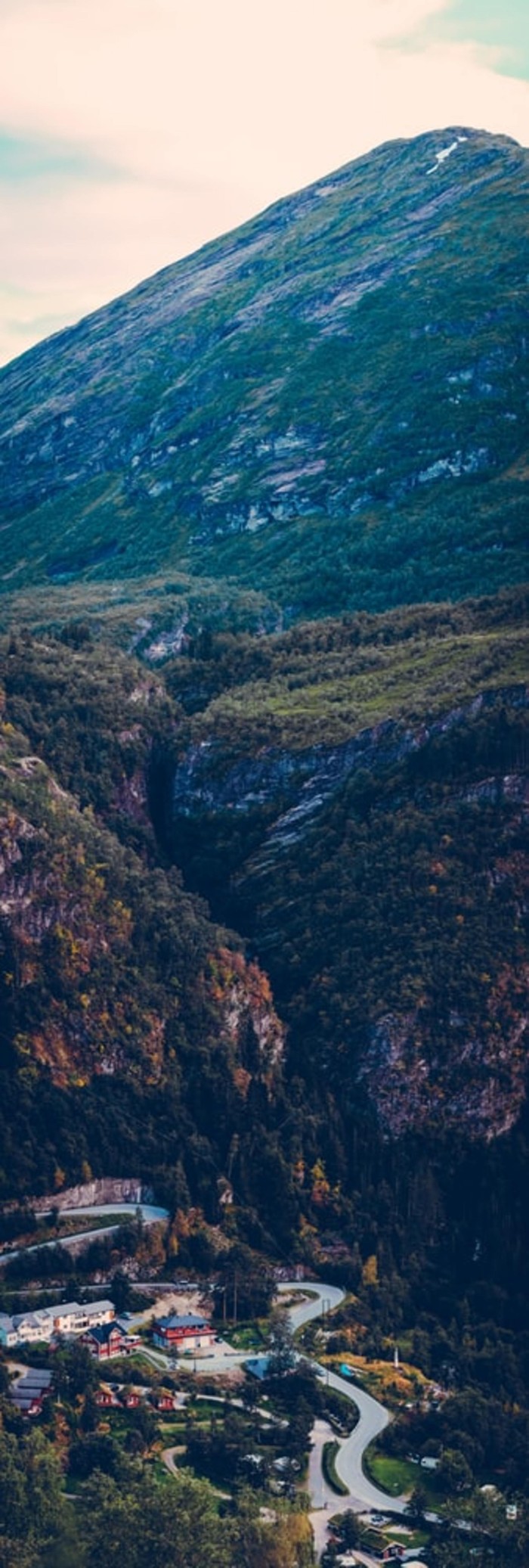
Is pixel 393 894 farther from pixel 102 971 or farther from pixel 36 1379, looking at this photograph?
pixel 36 1379

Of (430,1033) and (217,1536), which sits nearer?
(217,1536)

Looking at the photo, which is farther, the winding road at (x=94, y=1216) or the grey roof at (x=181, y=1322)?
the winding road at (x=94, y=1216)

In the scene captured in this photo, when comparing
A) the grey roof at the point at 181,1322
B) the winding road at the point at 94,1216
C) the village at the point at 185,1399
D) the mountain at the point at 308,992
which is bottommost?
the village at the point at 185,1399

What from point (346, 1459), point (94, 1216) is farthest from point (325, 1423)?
point (94, 1216)

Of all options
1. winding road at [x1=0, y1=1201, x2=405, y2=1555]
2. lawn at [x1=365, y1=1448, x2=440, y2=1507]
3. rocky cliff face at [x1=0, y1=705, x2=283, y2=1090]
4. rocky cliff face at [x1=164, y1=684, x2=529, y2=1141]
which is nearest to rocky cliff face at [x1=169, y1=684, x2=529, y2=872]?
rocky cliff face at [x1=164, y1=684, x2=529, y2=1141]

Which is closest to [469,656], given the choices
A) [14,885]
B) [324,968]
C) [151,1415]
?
[324,968]

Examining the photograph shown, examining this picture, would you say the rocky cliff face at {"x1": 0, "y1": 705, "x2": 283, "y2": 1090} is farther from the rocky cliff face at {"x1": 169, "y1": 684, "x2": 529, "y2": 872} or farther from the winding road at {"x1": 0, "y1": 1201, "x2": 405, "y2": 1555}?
the rocky cliff face at {"x1": 169, "y1": 684, "x2": 529, "y2": 872}

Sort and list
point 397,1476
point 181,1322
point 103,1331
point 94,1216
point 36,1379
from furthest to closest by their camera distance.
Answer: point 94,1216, point 181,1322, point 103,1331, point 36,1379, point 397,1476

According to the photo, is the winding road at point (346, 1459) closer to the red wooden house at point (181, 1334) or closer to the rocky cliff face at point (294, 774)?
the red wooden house at point (181, 1334)

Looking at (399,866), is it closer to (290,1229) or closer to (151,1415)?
(290,1229)

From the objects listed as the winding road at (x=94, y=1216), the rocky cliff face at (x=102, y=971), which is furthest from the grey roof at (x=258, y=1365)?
the rocky cliff face at (x=102, y=971)

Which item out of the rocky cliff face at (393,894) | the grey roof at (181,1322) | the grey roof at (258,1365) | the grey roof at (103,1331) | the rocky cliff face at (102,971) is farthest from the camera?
the rocky cliff face at (393,894)
